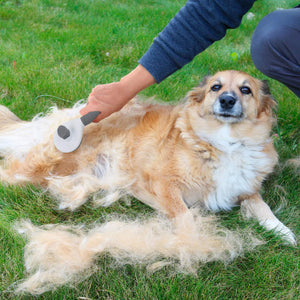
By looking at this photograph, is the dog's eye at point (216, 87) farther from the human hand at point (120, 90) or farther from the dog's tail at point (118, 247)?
the dog's tail at point (118, 247)

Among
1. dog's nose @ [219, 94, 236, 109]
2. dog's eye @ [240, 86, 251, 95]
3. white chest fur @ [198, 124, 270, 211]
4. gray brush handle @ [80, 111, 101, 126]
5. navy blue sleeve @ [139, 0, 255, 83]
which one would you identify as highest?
navy blue sleeve @ [139, 0, 255, 83]

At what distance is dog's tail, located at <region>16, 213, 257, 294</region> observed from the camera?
169 cm

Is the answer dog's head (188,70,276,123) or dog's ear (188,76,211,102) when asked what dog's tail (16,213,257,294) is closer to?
dog's head (188,70,276,123)

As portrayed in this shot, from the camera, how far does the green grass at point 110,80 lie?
66.0 inches

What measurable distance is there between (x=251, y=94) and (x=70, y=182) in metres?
1.40

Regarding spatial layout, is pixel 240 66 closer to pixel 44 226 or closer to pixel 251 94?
pixel 251 94

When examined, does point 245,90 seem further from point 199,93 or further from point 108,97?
point 108,97

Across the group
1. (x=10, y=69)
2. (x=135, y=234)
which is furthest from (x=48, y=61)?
(x=135, y=234)

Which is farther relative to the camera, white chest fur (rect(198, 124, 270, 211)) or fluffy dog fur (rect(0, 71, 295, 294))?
white chest fur (rect(198, 124, 270, 211))

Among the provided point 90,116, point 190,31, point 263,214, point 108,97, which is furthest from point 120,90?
point 263,214

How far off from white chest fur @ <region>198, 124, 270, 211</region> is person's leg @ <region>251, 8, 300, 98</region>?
534 mm

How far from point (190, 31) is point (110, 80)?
188cm

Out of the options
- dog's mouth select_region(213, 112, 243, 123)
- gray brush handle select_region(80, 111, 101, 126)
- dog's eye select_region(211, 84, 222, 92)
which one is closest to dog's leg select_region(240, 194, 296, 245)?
dog's mouth select_region(213, 112, 243, 123)

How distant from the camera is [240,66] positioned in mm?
4219
